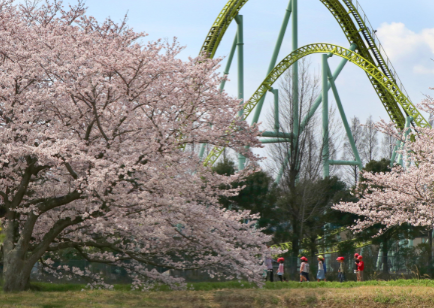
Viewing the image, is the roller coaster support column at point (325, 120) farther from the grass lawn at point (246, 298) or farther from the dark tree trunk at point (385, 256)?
the grass lawn at point (246, 298)

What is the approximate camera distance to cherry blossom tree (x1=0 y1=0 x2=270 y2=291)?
8.80 meters

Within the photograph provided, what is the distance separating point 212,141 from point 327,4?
19374 mm

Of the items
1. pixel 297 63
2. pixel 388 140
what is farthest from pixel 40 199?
pixel 388 140

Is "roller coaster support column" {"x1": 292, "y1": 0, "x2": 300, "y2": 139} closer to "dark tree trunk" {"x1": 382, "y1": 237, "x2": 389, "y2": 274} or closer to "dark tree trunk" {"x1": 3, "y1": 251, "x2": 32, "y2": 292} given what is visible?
"dark tree trunk" {"x1": 382, "y1": 237, "x2": 389, "y2": 274}

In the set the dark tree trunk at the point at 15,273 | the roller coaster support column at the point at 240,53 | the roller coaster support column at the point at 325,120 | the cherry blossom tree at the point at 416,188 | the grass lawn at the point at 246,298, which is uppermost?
the roller coaster support column at the point at 240,53

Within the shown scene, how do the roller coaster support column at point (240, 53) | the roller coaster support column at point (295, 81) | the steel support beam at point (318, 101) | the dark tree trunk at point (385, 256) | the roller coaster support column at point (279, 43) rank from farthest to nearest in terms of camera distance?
the roller coaster support column at point (279, 43)
the roller coaster support column at point (240, 53)
the roller coaster support column at point (295, 81)
the steel support beam at point (318, 101)
the dark tree trunk at point (385, 256)

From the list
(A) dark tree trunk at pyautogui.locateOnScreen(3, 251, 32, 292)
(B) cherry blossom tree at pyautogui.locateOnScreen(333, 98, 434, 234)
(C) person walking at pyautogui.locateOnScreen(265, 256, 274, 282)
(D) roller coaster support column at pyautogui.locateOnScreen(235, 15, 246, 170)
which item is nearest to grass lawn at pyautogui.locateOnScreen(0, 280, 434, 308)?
(A) dark tree trunk at pyautogui.locateOnScreen(3, 251, 32, 292)

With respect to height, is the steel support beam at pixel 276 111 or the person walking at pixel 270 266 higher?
the steel support beam at pixel 276 111

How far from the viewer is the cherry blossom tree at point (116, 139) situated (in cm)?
880

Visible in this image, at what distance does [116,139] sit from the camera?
951 cm

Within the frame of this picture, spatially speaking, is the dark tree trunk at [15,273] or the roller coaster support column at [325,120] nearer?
the dark tree trunk at [15,273]

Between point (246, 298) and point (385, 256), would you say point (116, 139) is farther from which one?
point (385, 256)

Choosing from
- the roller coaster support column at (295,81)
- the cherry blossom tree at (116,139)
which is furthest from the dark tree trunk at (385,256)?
the cherry blossom tree at (116,139)

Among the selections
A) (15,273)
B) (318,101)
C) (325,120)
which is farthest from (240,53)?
(15,273)
